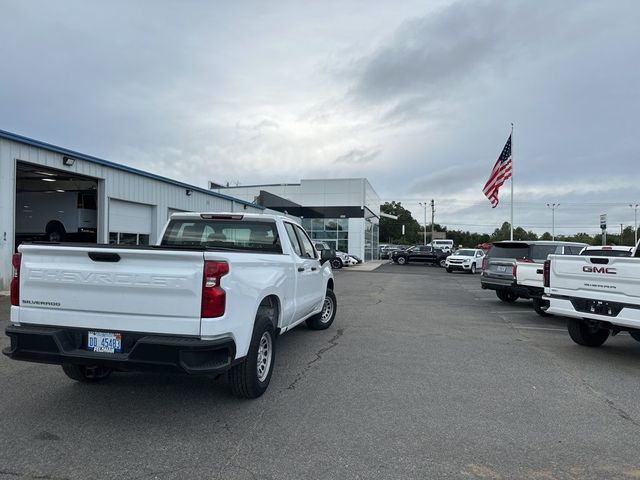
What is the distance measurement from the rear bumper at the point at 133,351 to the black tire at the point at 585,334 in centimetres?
623

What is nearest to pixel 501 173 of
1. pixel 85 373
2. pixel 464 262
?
pixel 464 262

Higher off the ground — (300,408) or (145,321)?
(145,321)

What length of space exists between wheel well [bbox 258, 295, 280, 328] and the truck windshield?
1.11m

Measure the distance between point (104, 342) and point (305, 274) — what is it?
123 inches

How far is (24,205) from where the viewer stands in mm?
17922

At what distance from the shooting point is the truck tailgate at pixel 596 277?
640cm

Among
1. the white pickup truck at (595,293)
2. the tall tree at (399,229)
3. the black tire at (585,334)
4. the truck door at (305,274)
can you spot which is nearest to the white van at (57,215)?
the truck door at (305,274)

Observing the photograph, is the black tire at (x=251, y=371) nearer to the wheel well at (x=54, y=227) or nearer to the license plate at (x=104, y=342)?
the license plate at (x=104, y=342)

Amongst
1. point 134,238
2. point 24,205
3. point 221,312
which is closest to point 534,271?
point 221,312

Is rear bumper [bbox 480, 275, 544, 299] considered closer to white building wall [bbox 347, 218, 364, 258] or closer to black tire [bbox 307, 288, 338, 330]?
black tire [bbox 307, 288, 338, 330]

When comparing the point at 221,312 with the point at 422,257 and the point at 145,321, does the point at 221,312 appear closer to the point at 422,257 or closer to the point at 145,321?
the point at 145,321

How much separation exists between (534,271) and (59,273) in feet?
34.0

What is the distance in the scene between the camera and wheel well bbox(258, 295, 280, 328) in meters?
5.04

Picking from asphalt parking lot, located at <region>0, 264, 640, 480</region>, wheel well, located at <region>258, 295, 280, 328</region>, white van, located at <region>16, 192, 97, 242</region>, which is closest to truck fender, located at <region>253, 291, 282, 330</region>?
wheel well, located at <region>258, 295, 280, 328</region>
